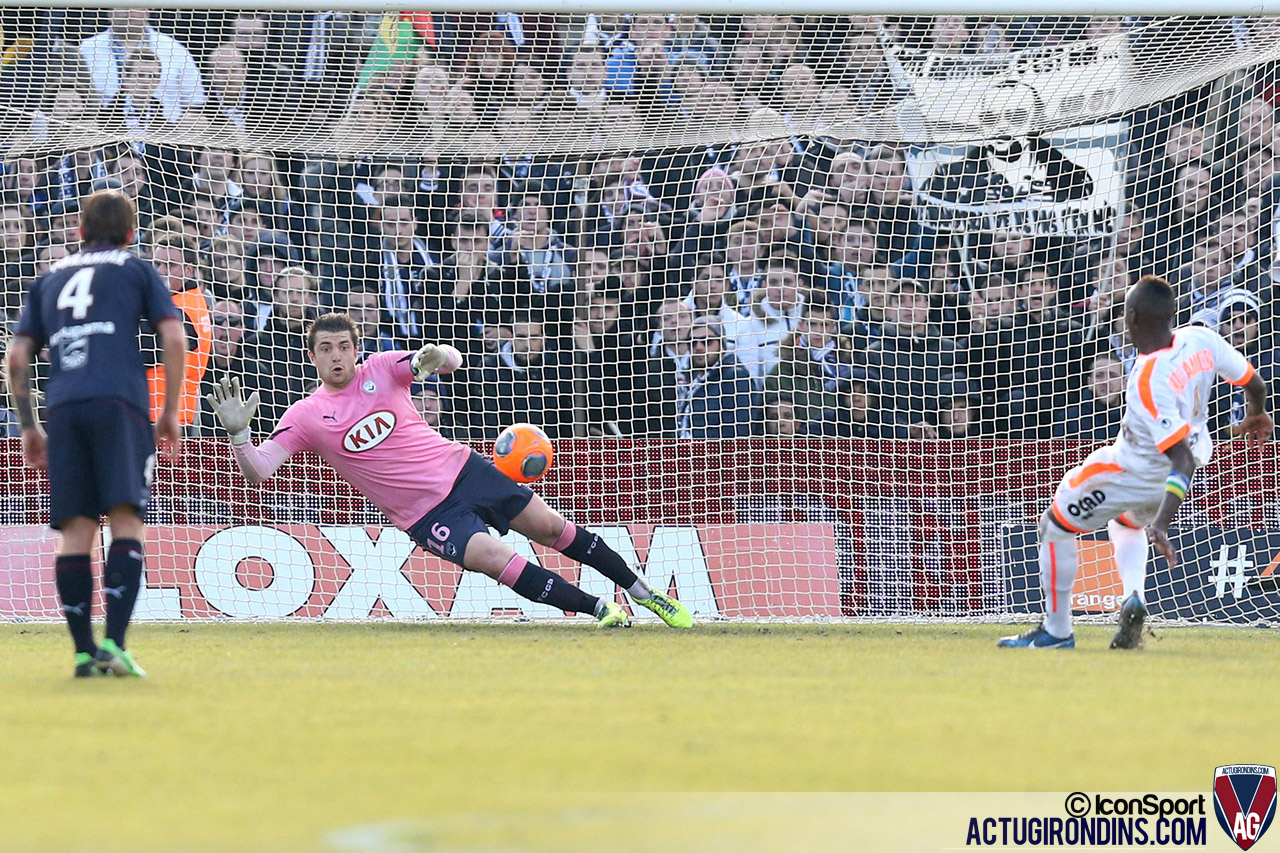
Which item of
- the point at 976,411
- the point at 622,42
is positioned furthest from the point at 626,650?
the point at 622,42

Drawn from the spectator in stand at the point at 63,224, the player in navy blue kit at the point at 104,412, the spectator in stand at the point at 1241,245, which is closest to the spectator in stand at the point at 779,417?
the spectator in stand at the point at 1241,245

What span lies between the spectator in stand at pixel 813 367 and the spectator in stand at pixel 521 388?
57.2 inches

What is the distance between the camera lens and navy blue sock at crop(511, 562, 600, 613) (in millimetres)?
7617

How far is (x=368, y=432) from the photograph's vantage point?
26.1ft

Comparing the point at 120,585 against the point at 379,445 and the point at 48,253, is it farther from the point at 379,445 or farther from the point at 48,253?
the point at 48,253

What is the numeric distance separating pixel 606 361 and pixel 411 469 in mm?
3005

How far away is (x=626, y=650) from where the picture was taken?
21.4ft

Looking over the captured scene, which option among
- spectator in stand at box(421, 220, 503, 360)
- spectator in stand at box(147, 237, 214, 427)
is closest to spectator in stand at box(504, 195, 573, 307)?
spectator in stand at box(421, 220, 503, 360)

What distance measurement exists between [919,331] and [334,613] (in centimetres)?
442

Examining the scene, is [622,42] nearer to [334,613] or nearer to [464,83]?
[464,83]

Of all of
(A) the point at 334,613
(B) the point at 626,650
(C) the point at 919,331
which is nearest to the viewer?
(B) the point at 626,650

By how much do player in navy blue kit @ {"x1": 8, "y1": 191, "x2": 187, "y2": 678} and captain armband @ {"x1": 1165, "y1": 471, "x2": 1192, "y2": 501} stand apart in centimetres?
396

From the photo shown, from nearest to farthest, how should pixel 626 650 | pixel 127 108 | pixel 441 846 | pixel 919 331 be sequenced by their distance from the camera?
pixel 441 846, pixel 626 650, pixel 127 108, pixel 919 331

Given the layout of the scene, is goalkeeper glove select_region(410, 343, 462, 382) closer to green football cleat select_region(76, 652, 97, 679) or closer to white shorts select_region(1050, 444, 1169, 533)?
green football cleat select_region(76, 652, 97, 679)
